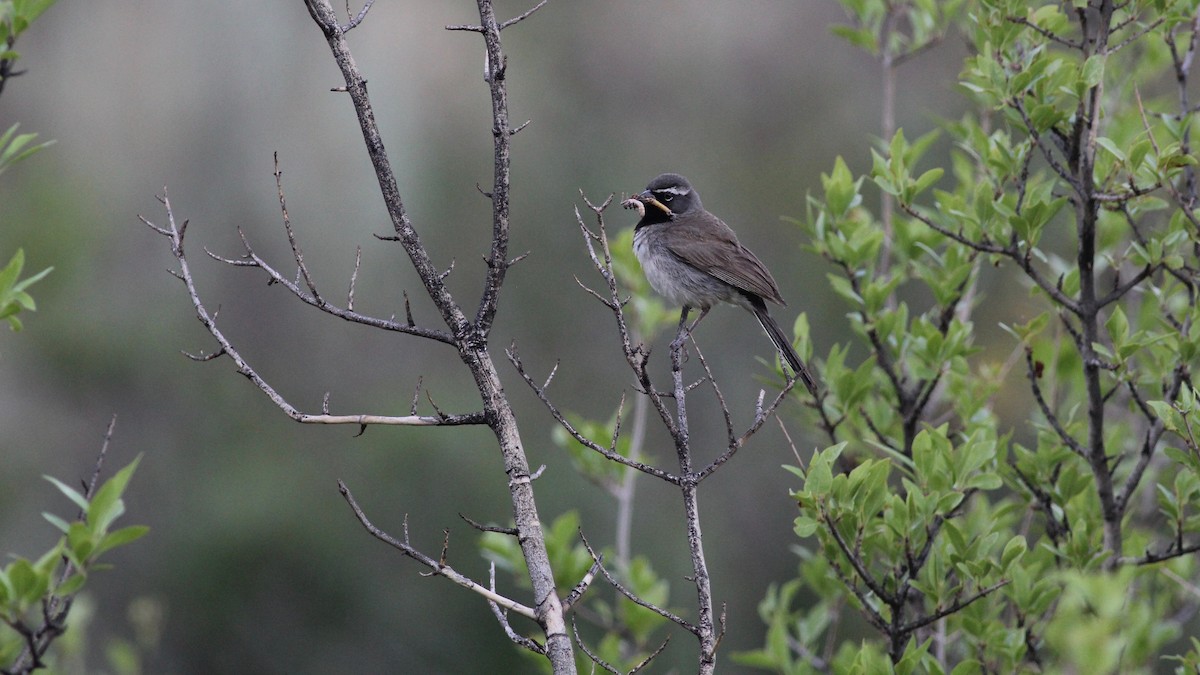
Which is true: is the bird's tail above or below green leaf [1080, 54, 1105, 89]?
below

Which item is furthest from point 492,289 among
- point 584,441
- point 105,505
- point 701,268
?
point 701,268

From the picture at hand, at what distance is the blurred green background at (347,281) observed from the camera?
9891mm

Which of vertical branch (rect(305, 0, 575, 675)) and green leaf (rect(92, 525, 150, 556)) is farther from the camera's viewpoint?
vertical branch (rect(305, 0, 575, 675))

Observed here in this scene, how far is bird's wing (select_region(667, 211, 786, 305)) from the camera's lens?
547 cm

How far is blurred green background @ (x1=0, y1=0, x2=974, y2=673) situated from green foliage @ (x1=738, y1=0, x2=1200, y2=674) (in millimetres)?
5895

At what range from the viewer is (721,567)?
12109 millimetres

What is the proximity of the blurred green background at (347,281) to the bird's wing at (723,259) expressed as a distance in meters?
4.58

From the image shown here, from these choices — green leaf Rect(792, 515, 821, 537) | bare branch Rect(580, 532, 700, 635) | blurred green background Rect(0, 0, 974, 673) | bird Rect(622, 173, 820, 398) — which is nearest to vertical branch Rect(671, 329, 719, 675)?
bare branch Rect(580, 532, 700, 635)

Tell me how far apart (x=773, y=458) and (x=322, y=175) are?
21.6 feet

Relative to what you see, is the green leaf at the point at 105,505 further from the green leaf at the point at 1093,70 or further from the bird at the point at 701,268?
the bird at the point at 701,268

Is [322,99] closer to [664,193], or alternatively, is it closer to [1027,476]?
[664,193]

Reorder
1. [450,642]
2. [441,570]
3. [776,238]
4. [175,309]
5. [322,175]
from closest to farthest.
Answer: [441,570], [450,642], [175,309], [322,175], [776,238]

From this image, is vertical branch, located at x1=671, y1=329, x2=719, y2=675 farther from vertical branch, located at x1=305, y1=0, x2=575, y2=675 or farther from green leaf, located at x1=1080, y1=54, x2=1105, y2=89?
green leaf, located at x1=1080, y1=54, x2=1105, y2=89

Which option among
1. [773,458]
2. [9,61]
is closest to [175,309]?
[773,458]
